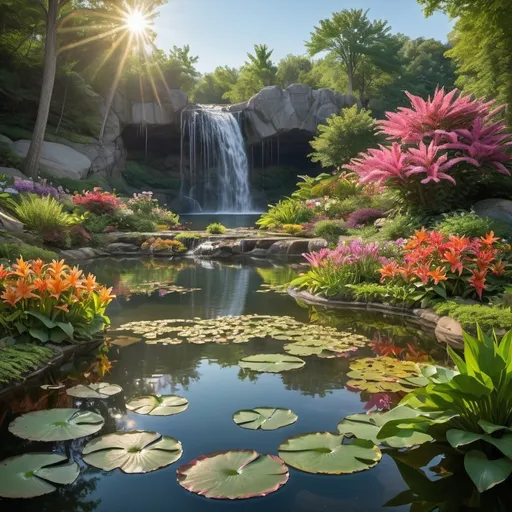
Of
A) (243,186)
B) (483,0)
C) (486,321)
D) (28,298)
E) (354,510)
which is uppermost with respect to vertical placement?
(483,0)

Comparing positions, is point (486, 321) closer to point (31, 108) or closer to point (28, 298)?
point (28, 298)

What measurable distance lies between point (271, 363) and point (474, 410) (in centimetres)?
180

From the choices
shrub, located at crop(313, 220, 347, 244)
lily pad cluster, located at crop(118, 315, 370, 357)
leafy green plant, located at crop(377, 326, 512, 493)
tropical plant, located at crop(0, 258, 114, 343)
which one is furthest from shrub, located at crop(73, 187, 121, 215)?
leafy green plant, located at crop(377, 326, 512, 493)

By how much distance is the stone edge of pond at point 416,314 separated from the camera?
14.6 feet

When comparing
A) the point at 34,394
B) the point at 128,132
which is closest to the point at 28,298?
the point at 34,394

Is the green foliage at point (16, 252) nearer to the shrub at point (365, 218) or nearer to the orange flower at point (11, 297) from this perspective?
the orange flower at point (11, 297)

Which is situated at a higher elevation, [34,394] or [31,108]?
[31,108]

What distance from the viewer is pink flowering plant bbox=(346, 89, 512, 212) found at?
761cm

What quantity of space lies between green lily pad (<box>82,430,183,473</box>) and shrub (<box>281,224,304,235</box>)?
1106 centimetres

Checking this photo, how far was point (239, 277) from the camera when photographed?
28.7 ft

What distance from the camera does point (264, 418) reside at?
278cm

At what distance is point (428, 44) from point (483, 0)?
35926 mm

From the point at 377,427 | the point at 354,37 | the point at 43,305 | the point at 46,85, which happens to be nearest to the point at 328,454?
the point at 377,427

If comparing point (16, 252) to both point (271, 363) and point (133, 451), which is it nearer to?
point (271, 363)
